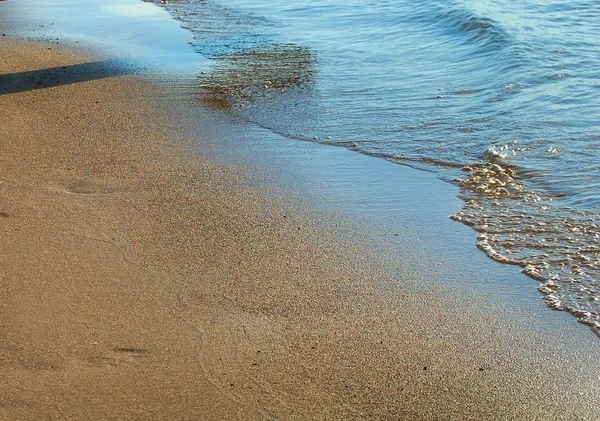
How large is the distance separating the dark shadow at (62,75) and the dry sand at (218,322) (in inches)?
93.9

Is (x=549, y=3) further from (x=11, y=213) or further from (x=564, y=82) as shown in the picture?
(x=11, y=213)

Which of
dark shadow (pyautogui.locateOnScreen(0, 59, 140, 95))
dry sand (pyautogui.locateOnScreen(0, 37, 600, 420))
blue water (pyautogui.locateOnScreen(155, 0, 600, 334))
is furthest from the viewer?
dark shadow (pyautogui.locateOnScreen(0, 59, 140, 95))

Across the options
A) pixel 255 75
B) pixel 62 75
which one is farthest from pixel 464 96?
pixel 62 75

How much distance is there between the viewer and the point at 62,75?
28.8ft

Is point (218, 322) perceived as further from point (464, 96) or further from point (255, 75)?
point (255, 75)

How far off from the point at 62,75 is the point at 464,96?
4.25 m

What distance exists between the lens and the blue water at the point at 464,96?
17.7 ft

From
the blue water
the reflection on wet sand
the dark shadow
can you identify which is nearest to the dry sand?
the blue water

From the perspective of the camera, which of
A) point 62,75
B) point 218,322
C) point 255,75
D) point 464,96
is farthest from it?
point 255,75

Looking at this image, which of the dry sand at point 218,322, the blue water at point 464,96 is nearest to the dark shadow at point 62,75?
the blue water at point 464,96

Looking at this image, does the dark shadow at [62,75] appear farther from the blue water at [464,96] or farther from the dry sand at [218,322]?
the dry sand at [218,322]

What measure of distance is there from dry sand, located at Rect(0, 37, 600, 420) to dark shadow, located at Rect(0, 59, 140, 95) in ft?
7.82

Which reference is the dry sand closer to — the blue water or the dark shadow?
the blue water

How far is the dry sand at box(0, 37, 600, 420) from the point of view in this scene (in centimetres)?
355
